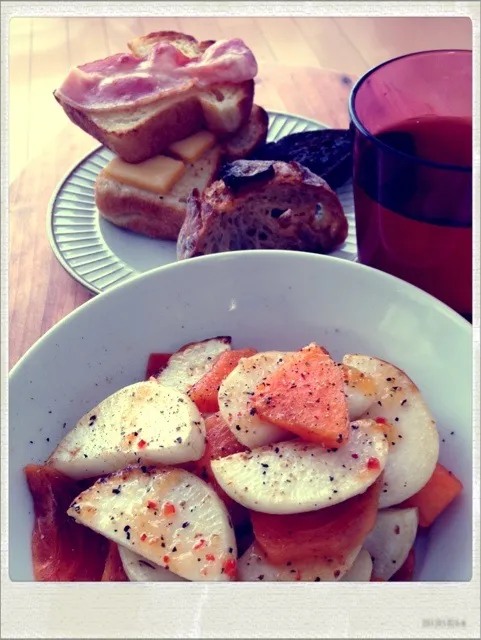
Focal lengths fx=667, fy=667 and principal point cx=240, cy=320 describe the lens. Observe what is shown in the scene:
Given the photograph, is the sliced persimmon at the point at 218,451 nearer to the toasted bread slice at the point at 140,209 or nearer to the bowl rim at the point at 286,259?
the bowl rim at the point at 286,259

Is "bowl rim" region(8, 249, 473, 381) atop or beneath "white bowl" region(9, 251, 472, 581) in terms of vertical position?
atop

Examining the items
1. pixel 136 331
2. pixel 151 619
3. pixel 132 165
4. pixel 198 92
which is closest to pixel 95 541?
pixel 151 619

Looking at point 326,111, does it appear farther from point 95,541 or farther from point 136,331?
point 95,541

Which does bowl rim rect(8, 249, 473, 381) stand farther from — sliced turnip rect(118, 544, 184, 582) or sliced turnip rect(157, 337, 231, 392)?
sliced turnip rect(118, 544, 184, 582)

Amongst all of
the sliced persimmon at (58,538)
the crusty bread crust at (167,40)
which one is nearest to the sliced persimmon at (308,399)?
the sliced persimmon at (58,538)

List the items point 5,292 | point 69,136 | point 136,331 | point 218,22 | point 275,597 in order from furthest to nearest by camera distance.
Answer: point 218,22, point 69,136, point 136,331, point 5,292, point 275,597

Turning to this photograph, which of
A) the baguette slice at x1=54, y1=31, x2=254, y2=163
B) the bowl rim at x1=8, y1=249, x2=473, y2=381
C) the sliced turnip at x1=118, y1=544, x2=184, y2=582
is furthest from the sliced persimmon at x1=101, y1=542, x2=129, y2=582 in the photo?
the baguette slice at x1=54, y1=31, x2=254, y2=163

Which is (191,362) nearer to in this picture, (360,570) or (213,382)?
(213,382)
